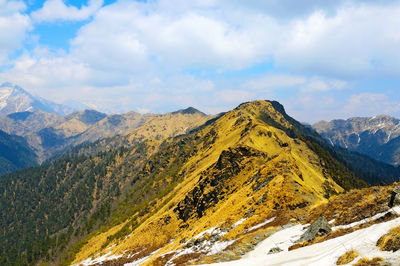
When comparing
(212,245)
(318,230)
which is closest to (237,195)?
(212,245)

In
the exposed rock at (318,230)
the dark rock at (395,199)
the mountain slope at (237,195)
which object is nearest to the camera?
the dark rock at (395,199)

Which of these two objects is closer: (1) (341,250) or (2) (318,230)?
(1) (341,250)

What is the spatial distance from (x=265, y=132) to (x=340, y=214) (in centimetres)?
9149

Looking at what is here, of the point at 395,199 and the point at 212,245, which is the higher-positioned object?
the point at 395,199

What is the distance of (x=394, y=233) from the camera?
1555cm

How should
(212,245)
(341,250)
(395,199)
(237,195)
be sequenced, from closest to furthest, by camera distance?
(341,250) < (395,199) < (212,245) < (237,195)

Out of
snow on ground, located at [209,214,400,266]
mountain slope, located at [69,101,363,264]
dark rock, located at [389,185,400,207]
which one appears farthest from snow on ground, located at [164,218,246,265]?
dark rock, located at [389,185,400,207]

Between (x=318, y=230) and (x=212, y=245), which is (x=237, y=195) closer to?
(x=212, y=245)

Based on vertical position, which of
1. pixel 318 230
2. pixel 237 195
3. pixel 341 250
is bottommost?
pixel 237 195

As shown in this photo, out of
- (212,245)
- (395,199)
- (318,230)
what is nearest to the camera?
(395,199)

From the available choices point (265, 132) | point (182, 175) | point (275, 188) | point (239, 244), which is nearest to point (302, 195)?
point (275, 188)

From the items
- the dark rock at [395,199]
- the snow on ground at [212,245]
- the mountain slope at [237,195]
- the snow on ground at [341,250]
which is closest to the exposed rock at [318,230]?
the snow on ground at [341,250]

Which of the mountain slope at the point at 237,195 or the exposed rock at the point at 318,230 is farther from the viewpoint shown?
the mountain slope at the point at 237,195

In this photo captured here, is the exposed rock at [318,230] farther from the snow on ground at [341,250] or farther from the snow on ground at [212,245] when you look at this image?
the snow on ground at [212,245]
